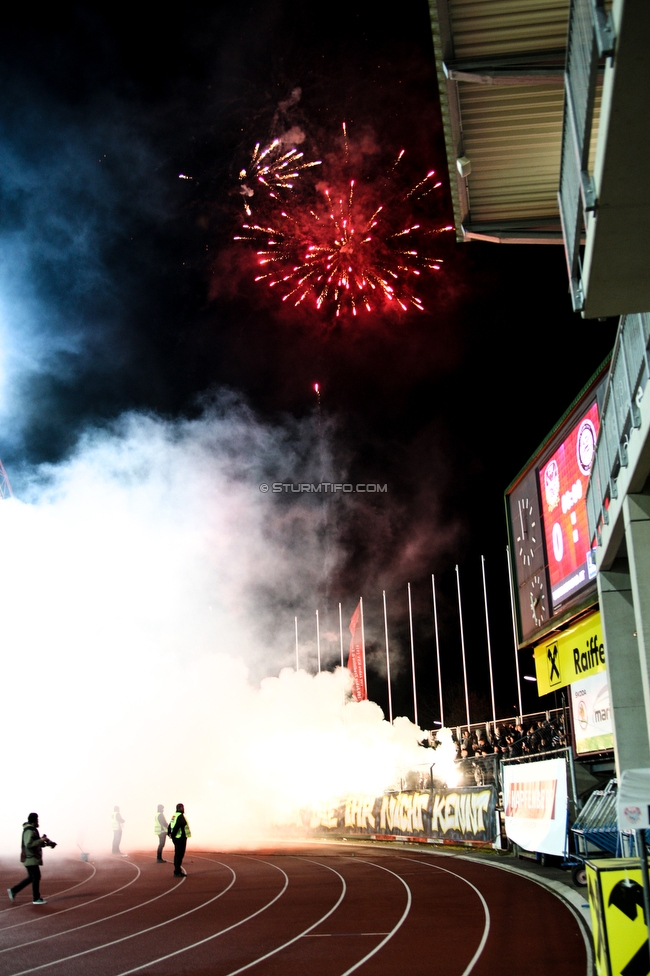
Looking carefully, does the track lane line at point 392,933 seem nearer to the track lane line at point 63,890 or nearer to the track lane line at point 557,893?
the track lane line at point 557,893

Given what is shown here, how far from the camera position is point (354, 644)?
42.8 meters

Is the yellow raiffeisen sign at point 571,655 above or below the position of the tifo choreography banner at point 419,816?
above

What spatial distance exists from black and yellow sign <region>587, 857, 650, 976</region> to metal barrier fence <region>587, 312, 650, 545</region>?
480 centimetres

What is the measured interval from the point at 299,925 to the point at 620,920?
5.84 metres

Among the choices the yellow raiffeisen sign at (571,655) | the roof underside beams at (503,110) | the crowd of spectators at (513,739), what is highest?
the roof underside beams at (503,110)

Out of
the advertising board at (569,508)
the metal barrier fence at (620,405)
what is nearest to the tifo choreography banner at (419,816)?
the advertising board at (569,508)

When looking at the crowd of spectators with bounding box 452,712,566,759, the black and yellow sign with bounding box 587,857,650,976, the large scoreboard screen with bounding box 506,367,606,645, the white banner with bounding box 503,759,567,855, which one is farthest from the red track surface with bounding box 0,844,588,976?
the large scoreboard screen with bounding box 506,367,606,645

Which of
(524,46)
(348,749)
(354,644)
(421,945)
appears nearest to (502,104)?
(524,46)

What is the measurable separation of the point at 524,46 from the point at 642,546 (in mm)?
5636

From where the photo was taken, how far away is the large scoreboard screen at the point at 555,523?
16.6 m

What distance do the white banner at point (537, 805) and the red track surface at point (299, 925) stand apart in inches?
37.5

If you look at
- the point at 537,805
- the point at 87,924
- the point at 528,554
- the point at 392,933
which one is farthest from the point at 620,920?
the point at 528,554

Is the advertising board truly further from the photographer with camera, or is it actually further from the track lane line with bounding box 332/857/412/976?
the photographer with camera

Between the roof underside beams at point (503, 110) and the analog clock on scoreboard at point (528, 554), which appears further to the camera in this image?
the analog clock on scoreboard at point (528, 554)
